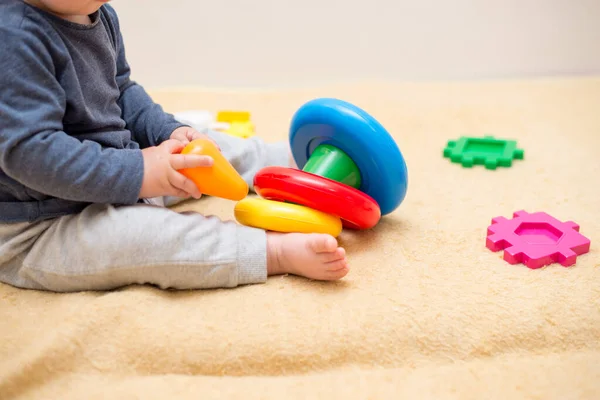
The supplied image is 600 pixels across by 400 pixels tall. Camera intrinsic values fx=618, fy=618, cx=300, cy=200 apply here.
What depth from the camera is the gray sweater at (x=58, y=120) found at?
687mm

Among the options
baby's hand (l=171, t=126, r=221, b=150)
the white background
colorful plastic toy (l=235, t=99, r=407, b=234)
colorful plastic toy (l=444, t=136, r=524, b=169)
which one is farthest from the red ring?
the white background

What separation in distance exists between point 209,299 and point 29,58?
1.14 feet

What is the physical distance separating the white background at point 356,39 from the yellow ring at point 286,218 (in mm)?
947

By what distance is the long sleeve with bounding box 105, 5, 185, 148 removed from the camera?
37.1 inches

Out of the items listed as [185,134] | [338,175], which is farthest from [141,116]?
[338,175]

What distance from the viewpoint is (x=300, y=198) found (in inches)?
31.7

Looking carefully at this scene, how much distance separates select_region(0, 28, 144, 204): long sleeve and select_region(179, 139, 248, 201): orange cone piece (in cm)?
7

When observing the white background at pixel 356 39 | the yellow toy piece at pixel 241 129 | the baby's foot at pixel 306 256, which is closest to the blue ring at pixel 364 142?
the baby's foot at pixel 306 256

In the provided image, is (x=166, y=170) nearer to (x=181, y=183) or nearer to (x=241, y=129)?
(x=181, y=183)

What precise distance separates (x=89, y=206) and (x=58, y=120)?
0.12 m

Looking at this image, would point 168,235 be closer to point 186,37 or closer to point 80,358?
point 80,358

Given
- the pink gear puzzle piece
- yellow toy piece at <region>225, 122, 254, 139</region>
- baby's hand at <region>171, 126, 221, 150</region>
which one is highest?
the pink gear puzzle piece

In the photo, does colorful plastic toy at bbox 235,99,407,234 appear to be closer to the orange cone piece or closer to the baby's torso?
the orange cone piece

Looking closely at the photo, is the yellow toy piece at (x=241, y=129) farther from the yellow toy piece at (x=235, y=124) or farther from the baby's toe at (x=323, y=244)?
the baby's toe at (x=323, y=244)
